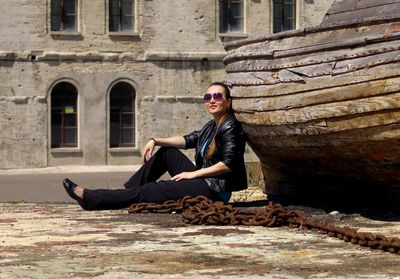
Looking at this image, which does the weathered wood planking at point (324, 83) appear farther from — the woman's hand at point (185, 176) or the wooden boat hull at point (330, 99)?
the woman's hand at point (185, 176)

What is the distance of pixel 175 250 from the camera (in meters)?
8.02

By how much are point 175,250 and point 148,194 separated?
2849mm

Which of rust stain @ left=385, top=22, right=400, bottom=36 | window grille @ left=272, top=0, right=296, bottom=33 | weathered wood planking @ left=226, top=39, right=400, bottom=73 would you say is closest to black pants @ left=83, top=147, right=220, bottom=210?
weathered wood planking @ left=226, top=39, right=400, bottom=73

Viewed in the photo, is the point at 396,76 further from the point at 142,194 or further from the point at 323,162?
the point at 142,194

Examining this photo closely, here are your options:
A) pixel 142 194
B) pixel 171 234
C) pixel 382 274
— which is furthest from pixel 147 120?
pixel 382 274

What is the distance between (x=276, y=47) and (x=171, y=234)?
2409 mm

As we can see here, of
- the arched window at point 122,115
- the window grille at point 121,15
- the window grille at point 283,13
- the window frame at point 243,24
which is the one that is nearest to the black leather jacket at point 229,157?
the arched window at point 122,115

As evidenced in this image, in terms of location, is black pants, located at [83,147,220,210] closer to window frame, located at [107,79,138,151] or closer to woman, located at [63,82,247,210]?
woman, located at [63,82,247,210]

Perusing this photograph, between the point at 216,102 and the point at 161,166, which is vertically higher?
the point at 216,102

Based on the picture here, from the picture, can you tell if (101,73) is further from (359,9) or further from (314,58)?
(314,58)

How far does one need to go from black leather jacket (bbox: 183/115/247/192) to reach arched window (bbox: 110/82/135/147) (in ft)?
63.3

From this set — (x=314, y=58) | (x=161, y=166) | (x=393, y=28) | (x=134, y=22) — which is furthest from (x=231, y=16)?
(x=393, y=28)

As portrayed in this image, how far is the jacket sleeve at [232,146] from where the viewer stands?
418 inches

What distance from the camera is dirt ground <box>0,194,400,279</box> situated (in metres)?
7.02
